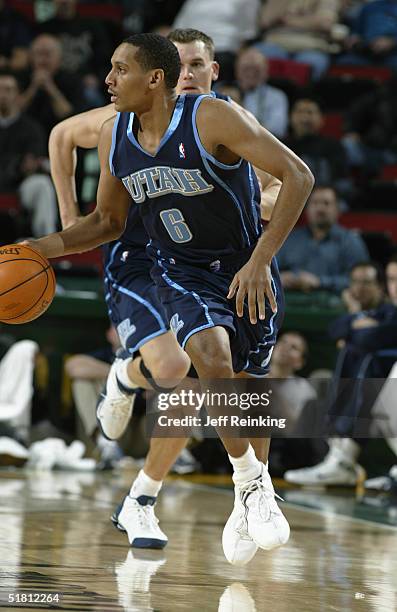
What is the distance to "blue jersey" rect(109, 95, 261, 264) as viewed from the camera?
4016 mm

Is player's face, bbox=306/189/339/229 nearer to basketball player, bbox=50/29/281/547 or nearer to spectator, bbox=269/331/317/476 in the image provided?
spectator, bbox=269/331/317/476

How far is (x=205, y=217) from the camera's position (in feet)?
13.6

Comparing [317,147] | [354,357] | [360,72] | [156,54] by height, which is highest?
[360,72]

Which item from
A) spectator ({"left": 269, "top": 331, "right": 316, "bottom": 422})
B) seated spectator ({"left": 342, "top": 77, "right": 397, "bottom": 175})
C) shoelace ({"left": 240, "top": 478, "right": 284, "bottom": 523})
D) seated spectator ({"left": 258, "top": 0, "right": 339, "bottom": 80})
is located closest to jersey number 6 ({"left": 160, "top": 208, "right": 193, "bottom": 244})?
shoelace ({"left": 240, "top": 478, "right": 284, "bottom": 523})

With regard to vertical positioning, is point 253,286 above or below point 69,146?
below

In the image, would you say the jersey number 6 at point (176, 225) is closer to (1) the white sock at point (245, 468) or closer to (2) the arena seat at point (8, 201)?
A: (1) the white sock at point (245, 468)

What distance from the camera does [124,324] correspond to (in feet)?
16.2

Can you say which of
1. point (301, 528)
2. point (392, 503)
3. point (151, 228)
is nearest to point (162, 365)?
point (151, 228)

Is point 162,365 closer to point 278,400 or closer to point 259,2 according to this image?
point 278,400

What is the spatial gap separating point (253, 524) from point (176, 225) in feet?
3.72

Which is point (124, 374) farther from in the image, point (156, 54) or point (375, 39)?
point (375, 39)

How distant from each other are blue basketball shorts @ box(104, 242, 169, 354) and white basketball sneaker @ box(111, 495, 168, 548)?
674 millimetres

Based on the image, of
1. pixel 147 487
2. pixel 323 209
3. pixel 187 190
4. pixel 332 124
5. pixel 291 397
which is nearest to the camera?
pixel 187 190

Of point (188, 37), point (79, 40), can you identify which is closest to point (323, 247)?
point (79, 40)
